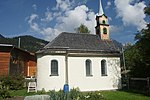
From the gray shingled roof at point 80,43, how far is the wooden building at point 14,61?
22.2ft

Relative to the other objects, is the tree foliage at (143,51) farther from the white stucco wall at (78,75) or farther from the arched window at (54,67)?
the arched window at (54,67)

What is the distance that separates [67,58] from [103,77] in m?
4.84

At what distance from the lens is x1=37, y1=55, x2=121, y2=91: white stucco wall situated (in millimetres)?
22812

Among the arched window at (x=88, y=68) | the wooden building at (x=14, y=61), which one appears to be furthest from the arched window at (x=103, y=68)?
the wooden building at (x=14, y=61)

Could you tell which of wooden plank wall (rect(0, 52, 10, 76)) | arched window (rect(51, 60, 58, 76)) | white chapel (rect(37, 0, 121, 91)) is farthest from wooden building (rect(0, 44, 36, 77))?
arched window (rect(51, 60, 58, 76))

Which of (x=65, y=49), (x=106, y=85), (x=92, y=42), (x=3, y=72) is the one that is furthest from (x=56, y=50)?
(x=3, y=72)

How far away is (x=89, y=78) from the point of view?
24031mm

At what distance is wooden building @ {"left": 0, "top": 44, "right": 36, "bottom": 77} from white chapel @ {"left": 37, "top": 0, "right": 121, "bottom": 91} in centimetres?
654

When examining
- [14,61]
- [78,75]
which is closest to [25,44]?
[14,61]

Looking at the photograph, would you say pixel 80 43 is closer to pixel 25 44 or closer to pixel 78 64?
pixel 78 64

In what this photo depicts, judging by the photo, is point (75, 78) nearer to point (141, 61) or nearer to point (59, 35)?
point (59, 35)

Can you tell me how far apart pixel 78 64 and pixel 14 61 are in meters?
12.2

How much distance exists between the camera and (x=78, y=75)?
2359 centimetres

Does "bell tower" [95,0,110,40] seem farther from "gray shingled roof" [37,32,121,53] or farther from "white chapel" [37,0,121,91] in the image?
"white chapel" [37,0,121,91]
